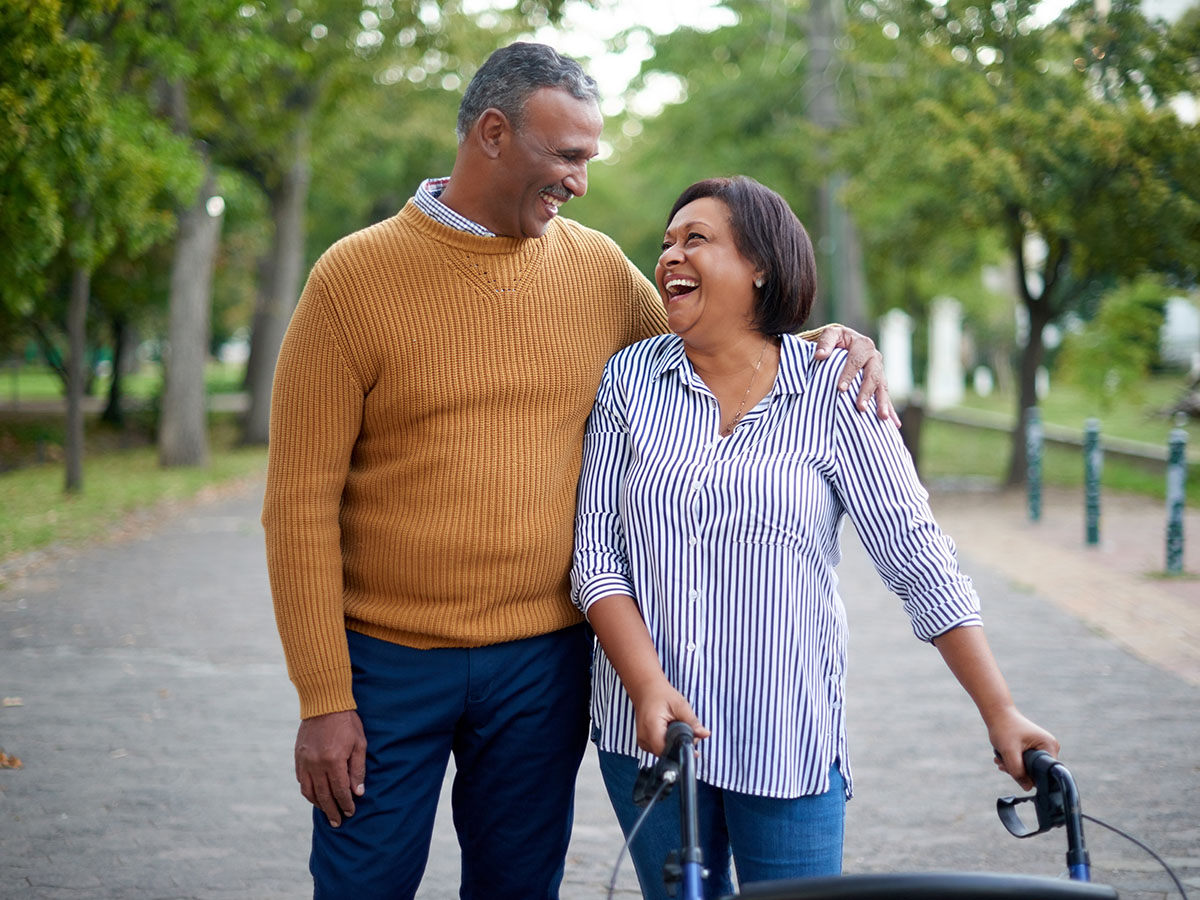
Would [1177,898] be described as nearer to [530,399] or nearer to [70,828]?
[530,399]

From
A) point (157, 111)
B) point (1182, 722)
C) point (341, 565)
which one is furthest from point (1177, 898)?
point (157, 111)

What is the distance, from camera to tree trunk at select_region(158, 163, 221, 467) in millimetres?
19688

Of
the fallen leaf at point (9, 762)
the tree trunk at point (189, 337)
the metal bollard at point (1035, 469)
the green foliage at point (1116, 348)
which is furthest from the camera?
the tree trunk at point (189, 337)

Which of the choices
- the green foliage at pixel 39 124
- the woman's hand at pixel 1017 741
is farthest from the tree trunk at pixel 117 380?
the woman's hand at pixel 1017 741

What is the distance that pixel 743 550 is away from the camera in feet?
7.74

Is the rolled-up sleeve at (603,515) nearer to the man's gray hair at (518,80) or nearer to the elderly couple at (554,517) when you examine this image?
the elderly couple at (554,517)

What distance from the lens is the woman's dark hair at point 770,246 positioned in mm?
2477

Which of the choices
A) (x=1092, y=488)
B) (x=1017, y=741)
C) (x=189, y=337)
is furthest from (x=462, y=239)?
(x=189, y=337)

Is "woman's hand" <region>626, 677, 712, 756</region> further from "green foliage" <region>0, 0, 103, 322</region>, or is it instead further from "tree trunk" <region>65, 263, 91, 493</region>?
"tree trunk" <region>65, 263, 91, 493</region>

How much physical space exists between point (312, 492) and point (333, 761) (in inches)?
19.2

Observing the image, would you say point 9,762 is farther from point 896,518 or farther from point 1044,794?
point 1044,794

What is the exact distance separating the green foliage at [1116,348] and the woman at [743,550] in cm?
1674

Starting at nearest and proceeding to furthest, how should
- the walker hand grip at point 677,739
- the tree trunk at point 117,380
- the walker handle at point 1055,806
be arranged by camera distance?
the walker handle at point 1055,806 < the walker hand grip at point 677,739 < the tree trunk at point 117,380

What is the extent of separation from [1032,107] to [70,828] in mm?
12882
